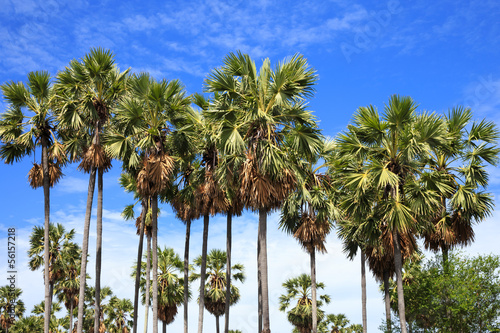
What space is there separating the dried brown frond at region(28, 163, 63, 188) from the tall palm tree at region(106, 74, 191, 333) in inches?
165

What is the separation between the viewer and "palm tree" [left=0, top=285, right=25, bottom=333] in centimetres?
5412

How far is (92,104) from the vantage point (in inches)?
925

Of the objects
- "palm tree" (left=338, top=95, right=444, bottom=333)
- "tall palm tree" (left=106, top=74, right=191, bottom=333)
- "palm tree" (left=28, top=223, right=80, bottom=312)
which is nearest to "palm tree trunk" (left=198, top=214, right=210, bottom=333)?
"tall palm tree" (left=106, top=74, right=191, bottom=333)

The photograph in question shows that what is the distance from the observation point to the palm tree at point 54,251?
4150 cm

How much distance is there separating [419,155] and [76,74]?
55.4ft

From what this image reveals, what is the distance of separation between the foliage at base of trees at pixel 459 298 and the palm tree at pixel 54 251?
31.5 metres

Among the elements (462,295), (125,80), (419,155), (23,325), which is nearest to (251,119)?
(419,155)

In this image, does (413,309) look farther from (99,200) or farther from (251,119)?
(99,200)

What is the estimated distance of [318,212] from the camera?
26578mm

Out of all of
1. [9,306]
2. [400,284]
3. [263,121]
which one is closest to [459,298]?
[400,284]

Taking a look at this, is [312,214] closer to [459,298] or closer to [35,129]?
[459,298]

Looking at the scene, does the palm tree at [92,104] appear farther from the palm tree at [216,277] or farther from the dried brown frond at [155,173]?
the palm tree at [216,277]

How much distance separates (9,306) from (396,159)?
51.6 m

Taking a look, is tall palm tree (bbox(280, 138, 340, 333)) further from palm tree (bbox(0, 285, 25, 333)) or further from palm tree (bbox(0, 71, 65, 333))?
palm tree (bbox(0, 285, 25, 333))
